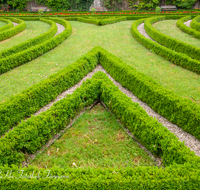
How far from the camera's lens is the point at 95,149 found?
6.22 metres

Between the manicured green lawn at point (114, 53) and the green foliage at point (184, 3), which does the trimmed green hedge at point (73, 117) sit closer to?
the manicured green lawn at point (114, 53)

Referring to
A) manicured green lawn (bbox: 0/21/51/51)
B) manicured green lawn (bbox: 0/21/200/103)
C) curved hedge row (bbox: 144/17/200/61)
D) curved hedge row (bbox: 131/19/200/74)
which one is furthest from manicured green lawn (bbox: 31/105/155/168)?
manicured green lawn (bbox: 0/21/51/51)

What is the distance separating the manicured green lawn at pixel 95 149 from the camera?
226 inches

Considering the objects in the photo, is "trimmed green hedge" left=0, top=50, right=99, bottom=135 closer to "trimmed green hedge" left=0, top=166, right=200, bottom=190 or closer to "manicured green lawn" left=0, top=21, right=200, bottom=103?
"manicured green lawn" left=0, top=21, right=200, bottom=103

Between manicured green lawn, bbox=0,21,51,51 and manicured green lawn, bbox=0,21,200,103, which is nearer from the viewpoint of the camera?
manicured green lawn, bbox=0,21,200,103

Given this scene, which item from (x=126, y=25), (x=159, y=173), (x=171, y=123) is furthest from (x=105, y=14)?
(x=159, y=173)

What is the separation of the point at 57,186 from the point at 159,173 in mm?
2493

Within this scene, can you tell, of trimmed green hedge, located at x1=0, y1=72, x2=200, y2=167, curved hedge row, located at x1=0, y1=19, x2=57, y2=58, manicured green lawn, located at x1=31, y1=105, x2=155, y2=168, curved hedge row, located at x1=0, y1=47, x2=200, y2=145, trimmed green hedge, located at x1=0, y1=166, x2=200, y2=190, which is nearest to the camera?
trimmed green hedge, located at x1=0, y1=166, x2=200, y2=190

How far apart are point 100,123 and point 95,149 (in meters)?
1.45

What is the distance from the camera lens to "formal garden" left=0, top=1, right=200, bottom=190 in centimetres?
448

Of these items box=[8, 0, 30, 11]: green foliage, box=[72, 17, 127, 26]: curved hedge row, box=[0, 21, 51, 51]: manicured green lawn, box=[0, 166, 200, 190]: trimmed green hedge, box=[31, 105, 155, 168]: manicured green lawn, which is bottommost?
box=[31, 105, 155, 168]: manicured green lawn

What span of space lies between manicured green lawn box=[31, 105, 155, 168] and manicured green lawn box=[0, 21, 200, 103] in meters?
4.09

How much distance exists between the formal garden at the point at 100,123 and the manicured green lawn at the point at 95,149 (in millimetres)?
32

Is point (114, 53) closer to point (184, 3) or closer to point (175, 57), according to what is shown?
point (175, 57)
